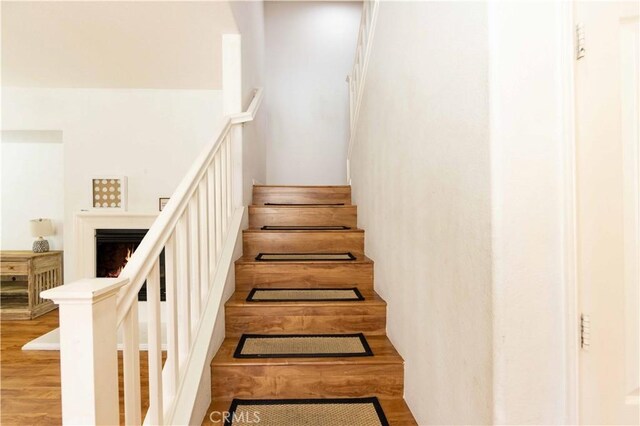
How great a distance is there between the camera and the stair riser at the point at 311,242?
2.49 m

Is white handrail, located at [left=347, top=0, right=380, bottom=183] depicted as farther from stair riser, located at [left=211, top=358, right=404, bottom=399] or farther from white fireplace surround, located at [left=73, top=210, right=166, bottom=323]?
white fireplace surround, located at [left=73, top=210, right=166, bottom=323]

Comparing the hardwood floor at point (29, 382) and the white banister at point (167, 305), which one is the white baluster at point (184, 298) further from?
the hardwood floor at point (29, 382)

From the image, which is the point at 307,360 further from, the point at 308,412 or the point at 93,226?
the point at 93,226

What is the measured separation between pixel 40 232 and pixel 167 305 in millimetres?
3512

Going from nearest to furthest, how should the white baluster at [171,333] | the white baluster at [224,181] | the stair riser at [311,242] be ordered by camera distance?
1. the white baluster at [171,333]
2. the white baluster at [224,181]
3. the stair riser at [311,242]

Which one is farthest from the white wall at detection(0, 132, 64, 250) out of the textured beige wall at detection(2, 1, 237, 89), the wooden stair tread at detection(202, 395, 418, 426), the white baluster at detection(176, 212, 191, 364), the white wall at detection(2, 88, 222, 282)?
the wooden stair tread at detection(202, 395, 418, 426)

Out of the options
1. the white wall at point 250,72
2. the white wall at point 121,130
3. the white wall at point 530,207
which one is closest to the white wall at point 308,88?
the white wall at point 250,72

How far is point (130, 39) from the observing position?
2.29 m

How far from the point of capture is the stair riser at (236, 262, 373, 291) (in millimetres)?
2197

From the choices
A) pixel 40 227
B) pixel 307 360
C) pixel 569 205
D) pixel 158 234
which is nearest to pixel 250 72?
pixel 158 234

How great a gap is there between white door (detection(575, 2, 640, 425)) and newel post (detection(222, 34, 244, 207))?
199 centimetres

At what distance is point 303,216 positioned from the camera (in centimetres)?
285

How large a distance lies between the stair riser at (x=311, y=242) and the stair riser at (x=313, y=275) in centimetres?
31

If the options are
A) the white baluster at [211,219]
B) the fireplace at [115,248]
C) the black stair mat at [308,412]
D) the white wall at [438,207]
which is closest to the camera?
the white wall at [438,207]
